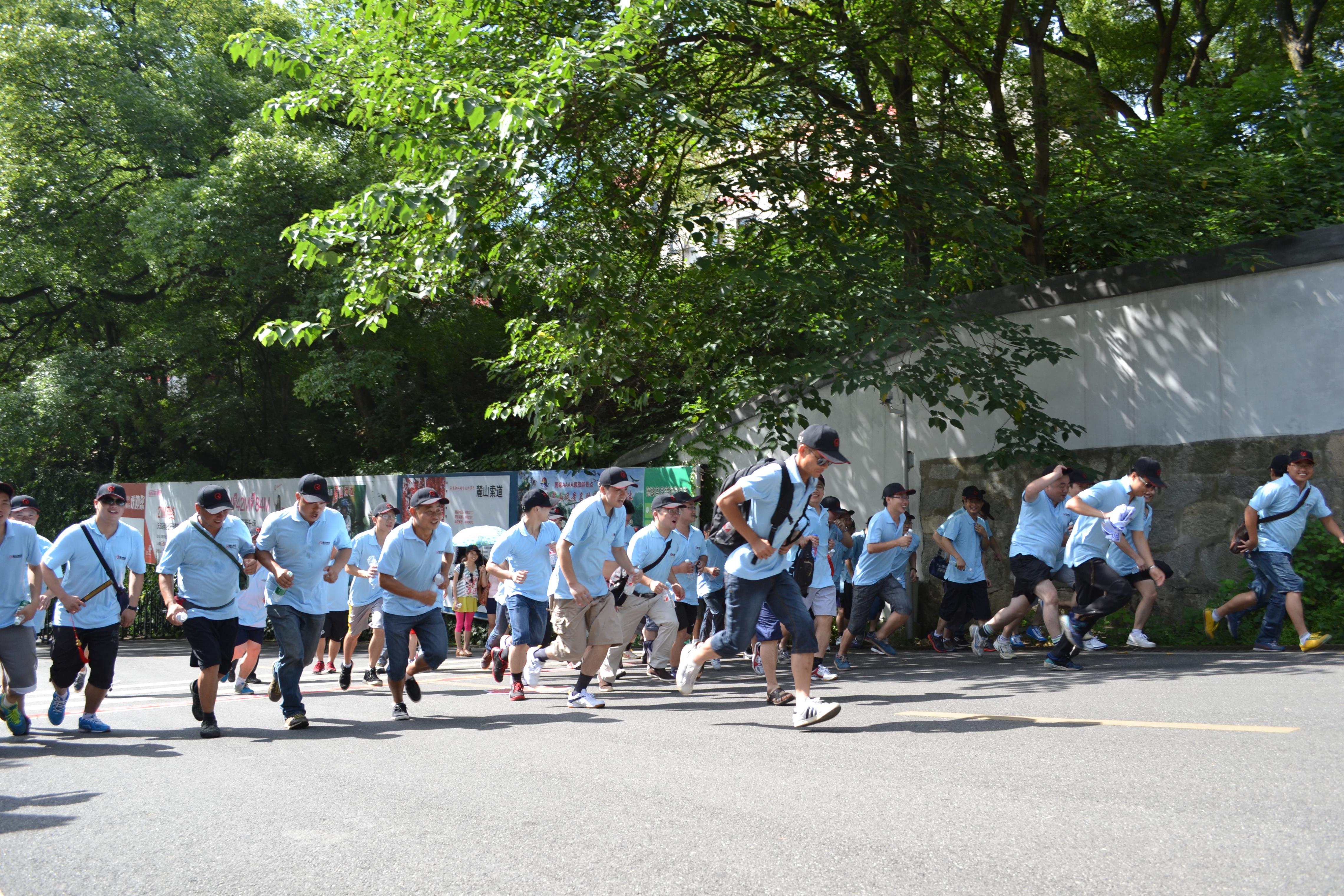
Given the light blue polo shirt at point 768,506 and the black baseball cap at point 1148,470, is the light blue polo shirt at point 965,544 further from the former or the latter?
the light blue polo shirt at point 768,506

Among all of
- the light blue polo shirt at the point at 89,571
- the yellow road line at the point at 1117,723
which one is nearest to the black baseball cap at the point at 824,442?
the yellow road line at the point at 1117,723

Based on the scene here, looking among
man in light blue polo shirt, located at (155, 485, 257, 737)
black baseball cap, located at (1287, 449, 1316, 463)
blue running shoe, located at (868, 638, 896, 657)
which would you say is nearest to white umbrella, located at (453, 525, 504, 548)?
blue running shoe, located at (868, 638, 896, 657)

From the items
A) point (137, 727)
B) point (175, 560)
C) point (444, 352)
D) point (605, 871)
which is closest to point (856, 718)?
point (605, 871)

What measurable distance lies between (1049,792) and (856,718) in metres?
2.63

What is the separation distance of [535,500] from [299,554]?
2.13 meters

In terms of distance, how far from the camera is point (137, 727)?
9.02 m

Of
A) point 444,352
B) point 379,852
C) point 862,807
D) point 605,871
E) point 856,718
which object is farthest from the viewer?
point 444,352

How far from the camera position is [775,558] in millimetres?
7293

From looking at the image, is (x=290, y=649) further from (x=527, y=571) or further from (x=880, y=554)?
(x=880, y=554)

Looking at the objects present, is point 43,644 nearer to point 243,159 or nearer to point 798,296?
point 243,159

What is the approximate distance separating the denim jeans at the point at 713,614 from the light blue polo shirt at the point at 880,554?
2087 mm

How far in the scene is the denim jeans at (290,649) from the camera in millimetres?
8297

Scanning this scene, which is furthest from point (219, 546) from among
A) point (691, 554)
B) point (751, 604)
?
point (691, 554)

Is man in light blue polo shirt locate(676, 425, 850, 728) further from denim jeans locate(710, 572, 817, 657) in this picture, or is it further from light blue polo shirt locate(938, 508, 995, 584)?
light blue polo shirt locate(938, 508, 995, 584)
